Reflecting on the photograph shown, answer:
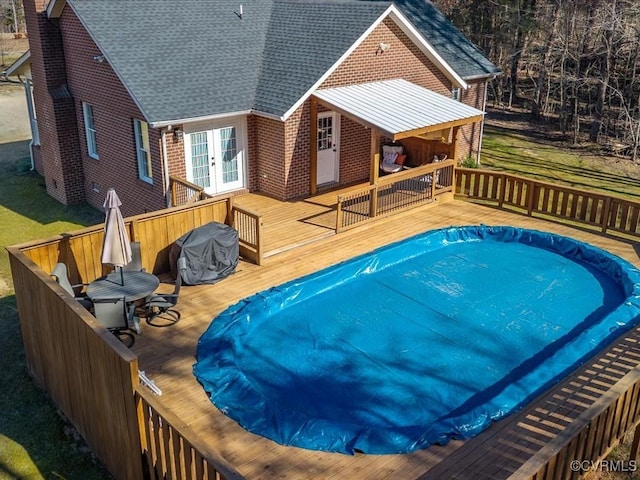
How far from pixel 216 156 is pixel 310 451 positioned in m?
9.70

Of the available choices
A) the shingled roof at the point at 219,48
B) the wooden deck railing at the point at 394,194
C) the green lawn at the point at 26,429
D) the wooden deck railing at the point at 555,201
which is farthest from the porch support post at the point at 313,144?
the green lawn at the point at 26,429

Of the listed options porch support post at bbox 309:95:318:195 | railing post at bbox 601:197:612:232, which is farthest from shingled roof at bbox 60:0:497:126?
railing post at bbox 601:197:612:232

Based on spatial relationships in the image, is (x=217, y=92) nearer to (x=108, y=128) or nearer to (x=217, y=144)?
(x=217, y=144)

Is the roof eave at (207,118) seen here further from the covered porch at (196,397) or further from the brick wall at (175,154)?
the covered porch at (196,397)

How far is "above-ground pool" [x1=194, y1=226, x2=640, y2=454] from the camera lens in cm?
862

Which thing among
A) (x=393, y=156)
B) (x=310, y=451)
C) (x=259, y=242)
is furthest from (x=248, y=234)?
(x=393, y=156)

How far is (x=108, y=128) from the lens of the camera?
16.6 metres

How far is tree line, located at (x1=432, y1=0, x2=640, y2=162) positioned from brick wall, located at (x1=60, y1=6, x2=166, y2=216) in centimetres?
1863

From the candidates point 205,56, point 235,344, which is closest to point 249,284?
point 235,344

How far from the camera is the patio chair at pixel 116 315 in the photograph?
10040mm

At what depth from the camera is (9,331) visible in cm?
1166

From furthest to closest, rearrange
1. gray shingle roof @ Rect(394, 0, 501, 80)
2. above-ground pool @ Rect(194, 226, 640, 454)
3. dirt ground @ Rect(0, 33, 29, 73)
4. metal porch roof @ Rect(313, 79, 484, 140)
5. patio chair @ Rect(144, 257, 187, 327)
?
dirt ground @ Rect(0, 33, 29, 73) < gray shingle roof @ Rect(394, 0, 501, 80) < metal porch roof @ Rect(313, 79, 484, 140) < patio chair @ Rect(144, 257, 187, 327) < above-ground pool @ Rect(194, 226, 640, 454)

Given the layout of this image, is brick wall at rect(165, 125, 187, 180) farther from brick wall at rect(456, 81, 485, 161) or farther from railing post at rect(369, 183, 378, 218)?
brick wall at rect(456, 81, 485, 161)

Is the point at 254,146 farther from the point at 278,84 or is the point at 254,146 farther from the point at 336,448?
the point at 336,448
